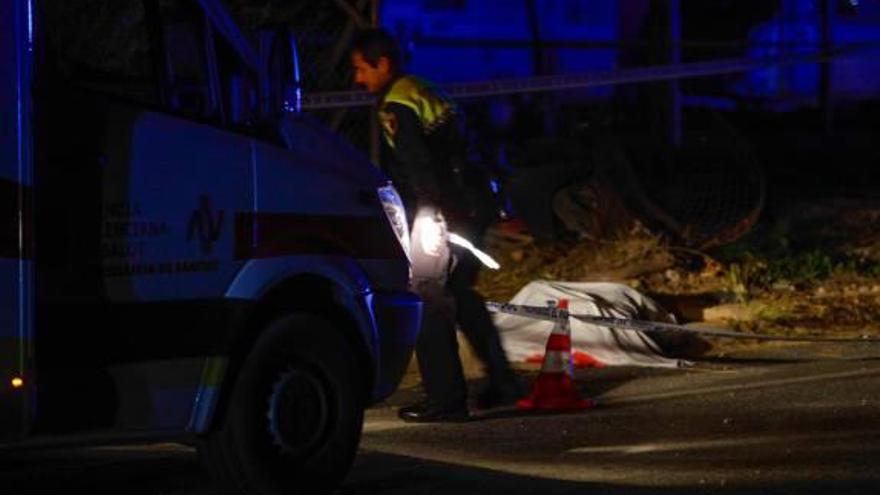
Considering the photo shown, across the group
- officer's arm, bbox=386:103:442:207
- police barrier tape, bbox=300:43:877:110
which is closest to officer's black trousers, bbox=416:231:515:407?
officer's arm, bbox=386:103:442:207

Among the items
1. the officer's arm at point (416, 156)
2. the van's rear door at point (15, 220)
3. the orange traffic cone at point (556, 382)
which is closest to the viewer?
the van's rear door at point (15, 220)

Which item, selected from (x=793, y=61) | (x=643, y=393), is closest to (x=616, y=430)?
(x=643, y=393)

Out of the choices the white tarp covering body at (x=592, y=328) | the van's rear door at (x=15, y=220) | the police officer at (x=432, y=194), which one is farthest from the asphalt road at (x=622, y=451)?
the van's rear door at (x=15, y=220)

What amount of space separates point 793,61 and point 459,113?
205 inches

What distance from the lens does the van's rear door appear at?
5395mm

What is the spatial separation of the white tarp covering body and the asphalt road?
632 mm

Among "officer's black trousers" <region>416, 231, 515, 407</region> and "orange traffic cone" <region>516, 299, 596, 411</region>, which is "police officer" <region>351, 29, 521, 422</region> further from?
"orange traffic cone" <region>516, 299, 596, 411</region>

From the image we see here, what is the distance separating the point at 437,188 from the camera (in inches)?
332

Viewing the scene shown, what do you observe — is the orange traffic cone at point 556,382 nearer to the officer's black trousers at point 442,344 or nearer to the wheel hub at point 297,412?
the officer's black trousers at point 442,344

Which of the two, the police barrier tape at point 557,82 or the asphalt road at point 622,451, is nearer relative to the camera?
the asphalt road at point 622,451

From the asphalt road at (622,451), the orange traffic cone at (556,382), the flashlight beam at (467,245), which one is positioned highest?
the flashlight beam at (467,245)

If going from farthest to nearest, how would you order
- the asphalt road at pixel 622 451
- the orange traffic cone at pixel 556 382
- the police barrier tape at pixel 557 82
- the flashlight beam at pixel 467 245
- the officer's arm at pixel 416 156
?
the police barrier tape at pixel 557 82
the orange traffic cone at pixel 556 382
the flashlight beam at pixel 467 245
the officer's arm at pixel 416 156
the asphalt road at pixel 622 451

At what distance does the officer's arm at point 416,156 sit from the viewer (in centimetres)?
838

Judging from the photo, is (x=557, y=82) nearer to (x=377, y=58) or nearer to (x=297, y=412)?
(x=377, y=58)
